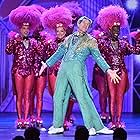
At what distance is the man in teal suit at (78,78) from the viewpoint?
6527mm

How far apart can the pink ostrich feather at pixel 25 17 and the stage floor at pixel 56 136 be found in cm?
151

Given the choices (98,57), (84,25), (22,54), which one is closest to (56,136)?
(98,57)

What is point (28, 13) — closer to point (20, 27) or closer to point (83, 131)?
point (20, 27)

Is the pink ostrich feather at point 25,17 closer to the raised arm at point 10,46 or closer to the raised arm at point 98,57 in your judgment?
the raised arm at point 10,46

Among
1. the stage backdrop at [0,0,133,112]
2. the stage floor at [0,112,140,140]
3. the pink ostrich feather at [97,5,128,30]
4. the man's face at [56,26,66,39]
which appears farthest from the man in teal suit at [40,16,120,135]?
the stage backdrop at [0,0,133,112]

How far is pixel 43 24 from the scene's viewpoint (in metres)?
7.52

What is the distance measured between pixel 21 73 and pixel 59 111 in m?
1.10

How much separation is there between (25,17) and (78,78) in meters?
1.54

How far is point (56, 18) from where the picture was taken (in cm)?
731

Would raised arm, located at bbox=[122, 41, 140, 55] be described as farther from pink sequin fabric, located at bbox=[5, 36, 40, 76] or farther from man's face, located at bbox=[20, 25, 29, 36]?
man's face, located at bbox=[20, 25, 29, 36]

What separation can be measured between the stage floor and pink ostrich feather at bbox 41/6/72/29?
1492 millimetres

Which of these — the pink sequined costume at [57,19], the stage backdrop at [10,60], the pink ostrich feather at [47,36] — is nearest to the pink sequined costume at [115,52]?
the pink sequined costume at [57,19]

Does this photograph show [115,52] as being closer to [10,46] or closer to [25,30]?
[25,30]

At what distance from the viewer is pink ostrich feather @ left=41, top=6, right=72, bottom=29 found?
7301 mm
